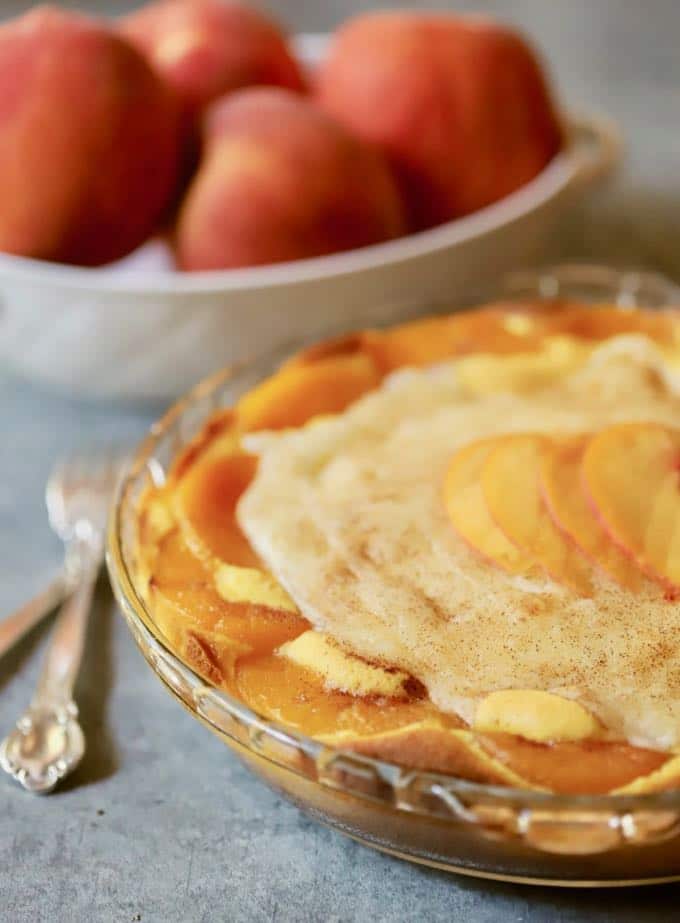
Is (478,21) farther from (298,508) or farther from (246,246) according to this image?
(298,508)

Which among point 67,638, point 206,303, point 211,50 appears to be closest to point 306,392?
point 206,303

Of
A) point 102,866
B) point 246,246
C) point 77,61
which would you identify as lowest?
point 102,866

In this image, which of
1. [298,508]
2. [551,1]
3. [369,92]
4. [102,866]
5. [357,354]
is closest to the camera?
[102,866]

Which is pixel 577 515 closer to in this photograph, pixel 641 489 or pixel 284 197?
pixel 641 489

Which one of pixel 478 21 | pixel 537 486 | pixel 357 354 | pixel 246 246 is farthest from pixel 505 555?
pixel 478 21

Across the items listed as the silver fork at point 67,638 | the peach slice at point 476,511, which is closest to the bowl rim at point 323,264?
the silver fork at point 67,638
